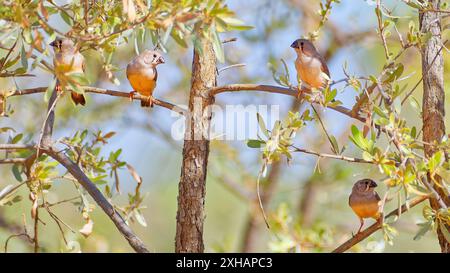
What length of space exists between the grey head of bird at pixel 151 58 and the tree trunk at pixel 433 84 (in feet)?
4.76

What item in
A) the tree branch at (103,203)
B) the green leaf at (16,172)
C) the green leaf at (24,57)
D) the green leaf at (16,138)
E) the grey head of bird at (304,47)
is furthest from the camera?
the grey head of bird at (304,47)

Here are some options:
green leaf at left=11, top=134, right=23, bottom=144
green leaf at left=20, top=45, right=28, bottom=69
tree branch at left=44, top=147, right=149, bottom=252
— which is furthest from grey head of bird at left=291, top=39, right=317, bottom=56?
green leaf at left=20, top=45, right=28, bottom=69

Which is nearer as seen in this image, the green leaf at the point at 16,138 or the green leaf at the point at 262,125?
the green leaf at the point at 262,125

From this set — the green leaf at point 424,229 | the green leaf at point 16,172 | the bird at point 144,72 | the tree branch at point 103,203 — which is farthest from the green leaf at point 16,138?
the green leaf at point 424,229

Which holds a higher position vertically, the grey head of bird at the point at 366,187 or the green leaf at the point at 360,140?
the green leaf at the point at 360,140

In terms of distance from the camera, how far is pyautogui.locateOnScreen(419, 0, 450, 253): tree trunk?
3082mm

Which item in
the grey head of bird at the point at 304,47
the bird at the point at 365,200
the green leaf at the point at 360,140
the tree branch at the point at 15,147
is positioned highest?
the grey head of bird at the point at 304,47

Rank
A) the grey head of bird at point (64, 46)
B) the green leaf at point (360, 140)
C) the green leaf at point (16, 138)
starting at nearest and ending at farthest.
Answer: the green leaf at point (360, 140)
the green leaf at point (16, 138)
the grey head of bird at point (64, 46)

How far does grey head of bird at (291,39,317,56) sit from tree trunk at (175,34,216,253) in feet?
2.58

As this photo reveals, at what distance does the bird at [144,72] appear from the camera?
147 inches

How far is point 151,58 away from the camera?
3.84 metres

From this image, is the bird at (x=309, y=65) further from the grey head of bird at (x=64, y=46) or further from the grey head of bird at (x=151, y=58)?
the grey head of bird at (x=64, y=46)

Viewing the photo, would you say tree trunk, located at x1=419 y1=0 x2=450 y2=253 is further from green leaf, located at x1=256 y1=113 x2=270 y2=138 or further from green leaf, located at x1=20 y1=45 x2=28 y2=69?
green leaf, located at x1=20 y1=45 x2=28 y2=69
